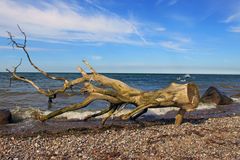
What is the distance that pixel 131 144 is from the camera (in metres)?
8.68

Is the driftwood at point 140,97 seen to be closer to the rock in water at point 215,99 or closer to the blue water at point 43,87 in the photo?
the blue water at point 43,87

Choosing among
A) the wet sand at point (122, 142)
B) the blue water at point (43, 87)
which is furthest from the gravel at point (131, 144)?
the blue water at point (43, 87)

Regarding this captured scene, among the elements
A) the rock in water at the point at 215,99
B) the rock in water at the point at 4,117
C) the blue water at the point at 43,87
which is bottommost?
the blue water at the point at 43,87

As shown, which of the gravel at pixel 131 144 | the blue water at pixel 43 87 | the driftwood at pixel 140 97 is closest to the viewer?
the gravel at pixel 131 144

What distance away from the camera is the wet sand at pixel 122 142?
25.2 ft

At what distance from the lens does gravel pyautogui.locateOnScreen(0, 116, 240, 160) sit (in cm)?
764

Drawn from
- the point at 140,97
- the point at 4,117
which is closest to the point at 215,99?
the point at 140,97

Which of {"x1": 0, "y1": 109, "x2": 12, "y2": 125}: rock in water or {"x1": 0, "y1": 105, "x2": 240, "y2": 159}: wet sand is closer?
{"x1": 0, "y1": 105, "x2": 240, "y2": 159}: wet sand

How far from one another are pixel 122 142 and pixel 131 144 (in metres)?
0.30

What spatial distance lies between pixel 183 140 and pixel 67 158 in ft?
11.0

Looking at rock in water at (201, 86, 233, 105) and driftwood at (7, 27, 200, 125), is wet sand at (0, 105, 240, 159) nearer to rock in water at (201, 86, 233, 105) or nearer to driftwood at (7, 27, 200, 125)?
driftwood at (7, 27, 200, 125)

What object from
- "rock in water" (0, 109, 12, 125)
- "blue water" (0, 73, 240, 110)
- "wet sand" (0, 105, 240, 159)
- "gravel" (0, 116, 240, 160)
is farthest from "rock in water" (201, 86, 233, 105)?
"rock in water" (0, 109, 12, 125)

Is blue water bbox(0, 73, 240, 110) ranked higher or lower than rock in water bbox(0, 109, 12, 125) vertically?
lower

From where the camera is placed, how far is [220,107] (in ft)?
66.8
